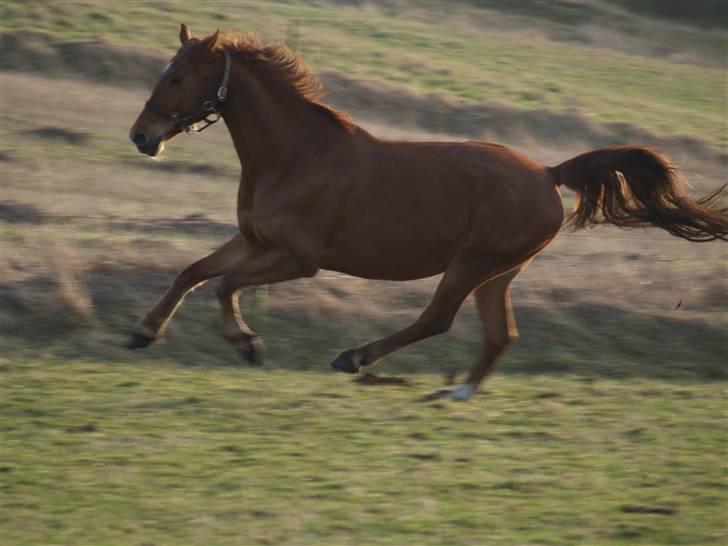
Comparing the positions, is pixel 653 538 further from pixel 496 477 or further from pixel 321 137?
pixel 321 137

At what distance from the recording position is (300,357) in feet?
29.2

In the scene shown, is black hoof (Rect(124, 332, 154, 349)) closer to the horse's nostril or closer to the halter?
the horse's nostril

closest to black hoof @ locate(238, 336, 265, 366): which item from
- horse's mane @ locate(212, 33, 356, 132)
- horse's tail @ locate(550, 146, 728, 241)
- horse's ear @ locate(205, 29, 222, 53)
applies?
horse's mane @ locate(212, 33, 356, 132)

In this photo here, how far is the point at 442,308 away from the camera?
303 inches

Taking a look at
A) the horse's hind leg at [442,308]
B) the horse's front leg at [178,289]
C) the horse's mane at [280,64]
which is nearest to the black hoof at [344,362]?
the horse's hind leg at [442,308]

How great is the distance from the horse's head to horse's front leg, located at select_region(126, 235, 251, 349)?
26.4 inches

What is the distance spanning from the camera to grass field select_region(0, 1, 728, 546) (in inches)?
225

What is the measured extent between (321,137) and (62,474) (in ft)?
8.36

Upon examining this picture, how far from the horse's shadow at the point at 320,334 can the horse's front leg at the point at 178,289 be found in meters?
0.95

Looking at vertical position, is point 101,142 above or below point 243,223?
below

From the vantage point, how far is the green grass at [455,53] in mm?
18922

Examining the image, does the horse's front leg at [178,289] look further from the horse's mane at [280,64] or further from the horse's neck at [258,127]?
the horse's mane at [280,64]

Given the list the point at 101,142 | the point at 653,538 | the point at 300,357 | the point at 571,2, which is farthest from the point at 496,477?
the point at 571,2

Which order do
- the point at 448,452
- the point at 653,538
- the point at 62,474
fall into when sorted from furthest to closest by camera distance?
the point at 448,452 → the point at 62,474 → the point at 653,538
